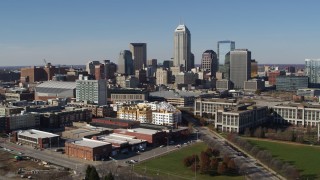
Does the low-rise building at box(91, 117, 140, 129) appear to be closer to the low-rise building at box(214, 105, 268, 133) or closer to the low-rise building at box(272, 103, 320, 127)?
the low-rise building at box(214, 105, 268, 133)

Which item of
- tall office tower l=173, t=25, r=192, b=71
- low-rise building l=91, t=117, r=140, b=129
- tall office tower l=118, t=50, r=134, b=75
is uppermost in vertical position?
tall office tower l=173, t=25, r=192, b=71

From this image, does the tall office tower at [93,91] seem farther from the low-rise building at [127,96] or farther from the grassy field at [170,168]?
the grassy field at [170,168]

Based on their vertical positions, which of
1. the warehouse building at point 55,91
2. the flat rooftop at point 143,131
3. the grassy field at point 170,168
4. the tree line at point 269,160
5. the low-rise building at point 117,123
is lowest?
the grassy field at point 170,168

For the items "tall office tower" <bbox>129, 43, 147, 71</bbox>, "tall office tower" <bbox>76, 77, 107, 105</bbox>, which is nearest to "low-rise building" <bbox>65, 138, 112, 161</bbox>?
"tall office tower" <bbox>76, 77, 107, 105</bbox>

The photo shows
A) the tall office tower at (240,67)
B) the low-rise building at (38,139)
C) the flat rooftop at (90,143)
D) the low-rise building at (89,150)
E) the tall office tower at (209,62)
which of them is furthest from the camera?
the tall office tower at (209,62)

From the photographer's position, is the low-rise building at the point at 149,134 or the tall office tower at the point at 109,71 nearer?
the low-rise building at the point at 149,134

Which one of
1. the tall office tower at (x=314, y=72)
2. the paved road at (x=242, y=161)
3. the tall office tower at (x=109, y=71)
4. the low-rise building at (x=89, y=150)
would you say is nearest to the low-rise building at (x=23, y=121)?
the low-rise building at (x=89, y=150)

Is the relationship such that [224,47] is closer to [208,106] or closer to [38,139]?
[208,106]

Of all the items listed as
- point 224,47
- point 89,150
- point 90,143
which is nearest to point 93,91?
point 90,143
